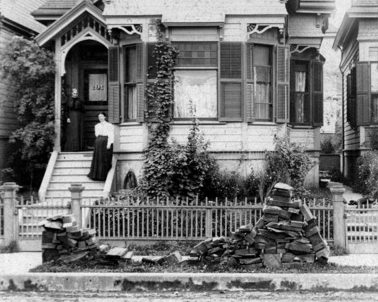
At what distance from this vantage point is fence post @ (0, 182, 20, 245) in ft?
41.7

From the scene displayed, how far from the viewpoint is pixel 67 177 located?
17047 millimetres

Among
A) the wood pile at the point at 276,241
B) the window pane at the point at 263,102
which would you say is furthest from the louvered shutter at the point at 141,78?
the wood pile at the point at 276,241

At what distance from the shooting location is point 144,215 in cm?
1302

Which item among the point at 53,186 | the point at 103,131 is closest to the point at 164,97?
the point at 103,131

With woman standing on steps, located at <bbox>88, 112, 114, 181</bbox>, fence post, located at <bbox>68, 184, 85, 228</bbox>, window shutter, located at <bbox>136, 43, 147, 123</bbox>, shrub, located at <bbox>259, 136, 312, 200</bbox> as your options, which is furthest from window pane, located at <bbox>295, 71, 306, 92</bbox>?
fence post, located at <bbox>68, 184, 85, 228</bbox>

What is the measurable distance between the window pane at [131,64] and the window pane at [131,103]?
25cm

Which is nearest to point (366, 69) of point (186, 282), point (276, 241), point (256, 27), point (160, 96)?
point (256, 27)

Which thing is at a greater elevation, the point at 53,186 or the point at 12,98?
the point at 12,98

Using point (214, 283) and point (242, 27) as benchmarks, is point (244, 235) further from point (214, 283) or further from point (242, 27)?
point (242, 27)

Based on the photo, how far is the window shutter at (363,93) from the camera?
19.9 meters

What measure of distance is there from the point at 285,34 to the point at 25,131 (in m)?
8.16

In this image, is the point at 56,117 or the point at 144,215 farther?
the point at 56,117

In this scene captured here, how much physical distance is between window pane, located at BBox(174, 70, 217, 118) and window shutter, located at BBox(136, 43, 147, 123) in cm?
89

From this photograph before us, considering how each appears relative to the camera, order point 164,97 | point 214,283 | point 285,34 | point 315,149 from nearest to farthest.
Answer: point 214,283
point 164,97
point 285,34
point 315,149
